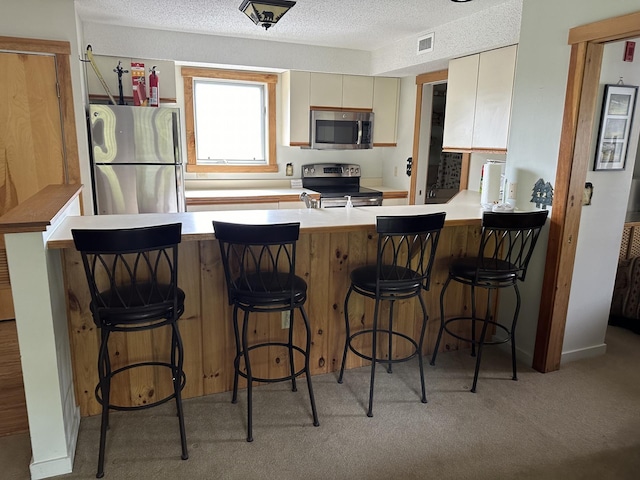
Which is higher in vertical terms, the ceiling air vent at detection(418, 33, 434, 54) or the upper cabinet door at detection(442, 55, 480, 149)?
the ceiling air vent at detection(418, 33, 434, 54)

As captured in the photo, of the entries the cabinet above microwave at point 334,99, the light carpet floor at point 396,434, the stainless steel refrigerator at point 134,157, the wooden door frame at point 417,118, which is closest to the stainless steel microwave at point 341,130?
the cabinet above microwave at point 334,99

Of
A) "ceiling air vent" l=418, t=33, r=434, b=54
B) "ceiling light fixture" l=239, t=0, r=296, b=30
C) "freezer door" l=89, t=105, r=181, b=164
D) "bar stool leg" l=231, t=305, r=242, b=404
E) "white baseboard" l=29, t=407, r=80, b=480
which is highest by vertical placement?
"ceiling air vent" l=418, t=33, r=434, b=54

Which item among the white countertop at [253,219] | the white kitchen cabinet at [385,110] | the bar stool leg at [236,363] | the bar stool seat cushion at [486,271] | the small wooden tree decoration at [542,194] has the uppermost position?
the white kitchen cabinet at [385,110]

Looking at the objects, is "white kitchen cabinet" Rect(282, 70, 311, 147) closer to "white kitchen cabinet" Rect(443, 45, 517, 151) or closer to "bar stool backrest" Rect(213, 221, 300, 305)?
"white kitchen cabinet" Rect(443, 45, 517, 151)

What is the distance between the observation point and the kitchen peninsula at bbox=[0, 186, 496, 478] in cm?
179

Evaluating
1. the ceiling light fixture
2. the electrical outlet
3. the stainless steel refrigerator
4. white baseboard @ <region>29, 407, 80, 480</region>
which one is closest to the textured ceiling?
the ceiling light fixture

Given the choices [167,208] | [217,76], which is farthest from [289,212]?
[217,76]

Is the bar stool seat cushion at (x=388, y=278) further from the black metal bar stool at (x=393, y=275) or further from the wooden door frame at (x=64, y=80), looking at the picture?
the wooden door frame at (x=64, y=80)

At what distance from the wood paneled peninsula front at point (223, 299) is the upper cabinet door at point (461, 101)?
0.93m

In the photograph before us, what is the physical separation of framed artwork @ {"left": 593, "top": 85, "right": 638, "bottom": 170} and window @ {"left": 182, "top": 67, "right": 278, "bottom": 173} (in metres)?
3.15

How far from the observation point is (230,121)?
477cm

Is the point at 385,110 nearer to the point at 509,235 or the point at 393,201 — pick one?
the point at 393,201

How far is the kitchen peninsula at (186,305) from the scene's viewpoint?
70.7 inches

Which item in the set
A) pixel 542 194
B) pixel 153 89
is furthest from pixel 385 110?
pixel 542 194
